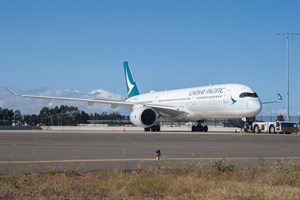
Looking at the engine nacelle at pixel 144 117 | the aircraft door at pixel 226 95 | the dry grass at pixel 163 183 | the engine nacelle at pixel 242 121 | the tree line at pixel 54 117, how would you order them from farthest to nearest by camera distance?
the tree line at pixel 54 117, the engine nacelle at pixel 144 117, the engine nacelle at pixel 242 121, the aircraft door at pixel 226 95, the dry grass at pixel 163 183

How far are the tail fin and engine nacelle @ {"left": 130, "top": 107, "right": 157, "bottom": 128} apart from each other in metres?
16.8

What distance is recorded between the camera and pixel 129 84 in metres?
63.4

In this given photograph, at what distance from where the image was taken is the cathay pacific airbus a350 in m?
40.3

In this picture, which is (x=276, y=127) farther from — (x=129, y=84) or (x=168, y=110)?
(x=129, y=84)

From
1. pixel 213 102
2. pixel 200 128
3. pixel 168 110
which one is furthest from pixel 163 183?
pixel 200 128

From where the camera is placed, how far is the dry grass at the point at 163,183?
7551mm

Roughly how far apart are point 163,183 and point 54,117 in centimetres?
10769

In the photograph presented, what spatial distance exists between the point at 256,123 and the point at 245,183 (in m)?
40.5

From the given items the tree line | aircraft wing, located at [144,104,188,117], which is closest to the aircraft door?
aircraft wing, located at [144,104,188,117]

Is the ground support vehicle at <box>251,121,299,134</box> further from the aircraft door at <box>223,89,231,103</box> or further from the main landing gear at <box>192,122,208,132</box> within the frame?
the aircraft door at <box>223,89,231,103</box>

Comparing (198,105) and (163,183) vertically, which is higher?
(198,105)

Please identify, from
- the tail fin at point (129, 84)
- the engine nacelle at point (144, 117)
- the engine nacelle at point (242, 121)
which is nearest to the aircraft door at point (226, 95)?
the engine nacelle at point (242, 121)

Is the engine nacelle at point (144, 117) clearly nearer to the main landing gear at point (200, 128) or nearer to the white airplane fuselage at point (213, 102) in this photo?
the white airplane fuselage at point (213, 102)

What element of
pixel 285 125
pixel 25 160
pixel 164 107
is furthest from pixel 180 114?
pixel 25 160
